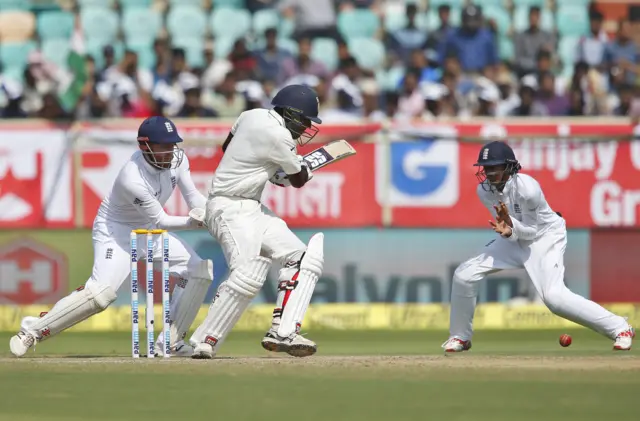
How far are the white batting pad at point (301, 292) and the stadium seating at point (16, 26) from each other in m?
9.05

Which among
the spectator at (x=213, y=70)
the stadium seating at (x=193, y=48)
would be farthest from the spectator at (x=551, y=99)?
the stadium seating at (x=193, y=48)

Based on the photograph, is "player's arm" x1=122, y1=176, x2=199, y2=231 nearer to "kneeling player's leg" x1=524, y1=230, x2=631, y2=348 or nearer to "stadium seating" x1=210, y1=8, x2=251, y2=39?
"kneeling player's leg" x1=524, y1=230, x2=631, y2=348

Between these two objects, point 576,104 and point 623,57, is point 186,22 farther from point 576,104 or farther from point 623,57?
point 623,57

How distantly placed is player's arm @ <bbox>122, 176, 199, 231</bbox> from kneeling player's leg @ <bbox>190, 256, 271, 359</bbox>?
624mm

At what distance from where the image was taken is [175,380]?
770 cm

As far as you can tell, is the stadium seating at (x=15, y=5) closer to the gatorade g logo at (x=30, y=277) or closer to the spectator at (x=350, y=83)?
the spectator at (x=350, y=83)

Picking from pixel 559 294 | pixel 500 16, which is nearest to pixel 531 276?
Result: pixel 559 294

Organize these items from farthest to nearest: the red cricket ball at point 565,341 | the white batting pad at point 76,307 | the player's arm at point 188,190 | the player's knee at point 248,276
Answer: the red cricket ball at point 565,341
the player's arm at point 188,190
the white batting pad at point 76,307
the player's knee at point 248,276

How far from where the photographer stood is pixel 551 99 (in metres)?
15.1

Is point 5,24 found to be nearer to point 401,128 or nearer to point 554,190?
point 401,128

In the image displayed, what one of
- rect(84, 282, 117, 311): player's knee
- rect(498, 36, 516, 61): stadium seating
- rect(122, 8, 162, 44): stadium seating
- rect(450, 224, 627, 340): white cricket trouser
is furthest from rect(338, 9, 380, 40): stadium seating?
rect(84, 282, 117, 311): player's knee

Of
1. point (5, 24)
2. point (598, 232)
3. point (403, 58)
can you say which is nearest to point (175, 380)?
point (598, 232)

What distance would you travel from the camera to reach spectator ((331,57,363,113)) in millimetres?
14906

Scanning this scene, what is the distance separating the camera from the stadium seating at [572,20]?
17031 mm
